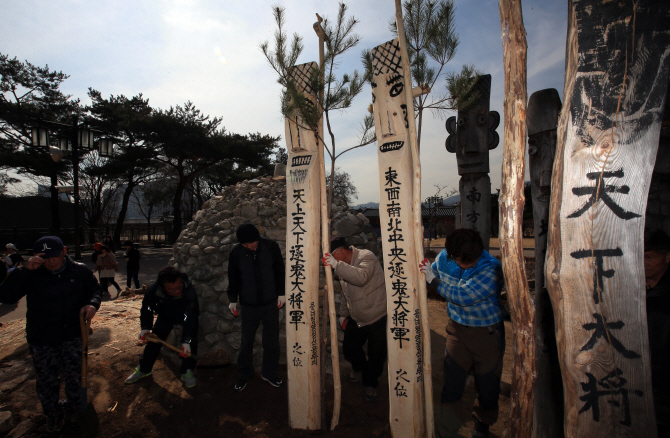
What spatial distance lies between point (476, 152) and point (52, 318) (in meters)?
5.55

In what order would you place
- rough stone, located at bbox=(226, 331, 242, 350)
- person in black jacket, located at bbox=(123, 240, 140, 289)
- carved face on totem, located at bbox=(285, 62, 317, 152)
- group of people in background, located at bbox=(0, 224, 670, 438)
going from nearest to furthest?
group of people in background, located at bbox=(0, 224, 670, 438) → carved face on totem, located at bbox=(285, 62, 317, 152) → rough stone, located at bbox=(226, 331, 242, 350) → person in black jacket, located at bbox=(123, 240, 140, 289)

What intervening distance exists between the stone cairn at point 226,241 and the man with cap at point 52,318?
5.19ft

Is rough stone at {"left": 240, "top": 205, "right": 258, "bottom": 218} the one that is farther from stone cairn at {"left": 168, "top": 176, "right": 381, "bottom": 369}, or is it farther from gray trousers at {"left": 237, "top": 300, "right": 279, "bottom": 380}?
gray trousers at {"left": 237, "top": 300, "right": 279, "bottom": 380}

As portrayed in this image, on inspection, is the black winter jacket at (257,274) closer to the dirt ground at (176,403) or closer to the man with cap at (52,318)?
the dirt ground at (176,403)

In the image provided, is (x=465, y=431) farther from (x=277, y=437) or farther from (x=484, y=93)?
(x=484, y=93)

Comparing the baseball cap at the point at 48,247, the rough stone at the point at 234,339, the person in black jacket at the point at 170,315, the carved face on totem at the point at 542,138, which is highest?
the carved face on totem at the point at 542,138

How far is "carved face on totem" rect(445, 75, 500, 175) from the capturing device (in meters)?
5.09

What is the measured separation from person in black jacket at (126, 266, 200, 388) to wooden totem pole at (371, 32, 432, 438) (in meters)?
2.42


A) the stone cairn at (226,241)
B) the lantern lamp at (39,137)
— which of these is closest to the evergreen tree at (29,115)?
the lantern lamp at (39,137)

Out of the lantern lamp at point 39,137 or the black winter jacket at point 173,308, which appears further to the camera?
the lantern lamp at point 39,137

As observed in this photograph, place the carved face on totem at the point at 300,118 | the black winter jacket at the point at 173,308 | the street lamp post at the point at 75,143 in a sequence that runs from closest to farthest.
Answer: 1. the carved face on totem at the point at 300,118
2. the black winter jacket at the point at 173,308
3. the street lamp post at the point at 75,143

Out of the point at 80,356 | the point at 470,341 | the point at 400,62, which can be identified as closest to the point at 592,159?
the point at 470,341

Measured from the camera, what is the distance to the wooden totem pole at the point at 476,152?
5105mm

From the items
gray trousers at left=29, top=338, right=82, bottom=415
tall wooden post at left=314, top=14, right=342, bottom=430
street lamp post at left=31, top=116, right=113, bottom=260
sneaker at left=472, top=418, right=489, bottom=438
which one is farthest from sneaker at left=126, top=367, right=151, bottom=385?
street lamp post at left=31, top=116, right=113, bottom=260
